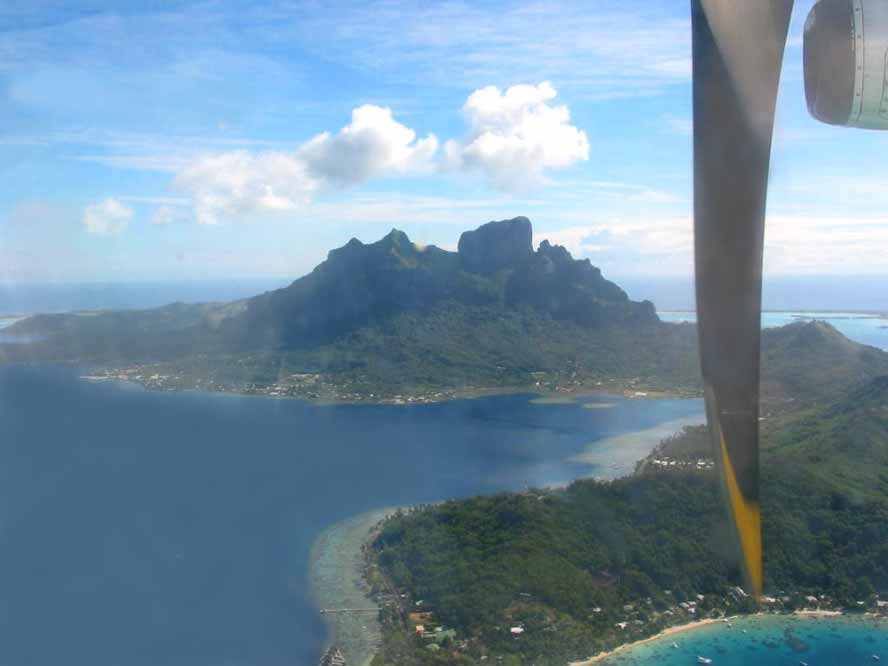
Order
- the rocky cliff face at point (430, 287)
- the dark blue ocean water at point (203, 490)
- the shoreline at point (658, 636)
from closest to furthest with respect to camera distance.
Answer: the shoreline at point (658, 636) → the dark blue ocean water at point (203, 490) → the rocky cliff face at point (430, 287)

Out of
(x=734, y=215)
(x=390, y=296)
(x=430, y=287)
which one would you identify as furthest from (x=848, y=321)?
(x=734, y=215)

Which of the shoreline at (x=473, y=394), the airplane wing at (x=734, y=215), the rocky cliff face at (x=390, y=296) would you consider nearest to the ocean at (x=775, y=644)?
the airplane wing at (x=734, y=215)

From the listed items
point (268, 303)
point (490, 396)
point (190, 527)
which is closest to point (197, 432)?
point (190, 527)

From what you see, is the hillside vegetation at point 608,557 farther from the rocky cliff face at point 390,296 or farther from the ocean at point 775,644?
the rocky cliff face at point 390,296

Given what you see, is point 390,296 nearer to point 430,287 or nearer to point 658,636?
point 430,287

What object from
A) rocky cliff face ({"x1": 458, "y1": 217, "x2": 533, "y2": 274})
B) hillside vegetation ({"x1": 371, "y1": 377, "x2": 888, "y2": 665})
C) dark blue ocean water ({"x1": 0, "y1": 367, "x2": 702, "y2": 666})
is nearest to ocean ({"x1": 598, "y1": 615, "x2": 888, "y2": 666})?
hillside vegetation ({"x1": 371, "y1": 377, "x2": 888, "y2": 665})

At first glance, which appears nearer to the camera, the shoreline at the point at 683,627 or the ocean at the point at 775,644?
the shoreline at the point at 683,627

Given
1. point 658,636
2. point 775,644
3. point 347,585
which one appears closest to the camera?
point 775,644
